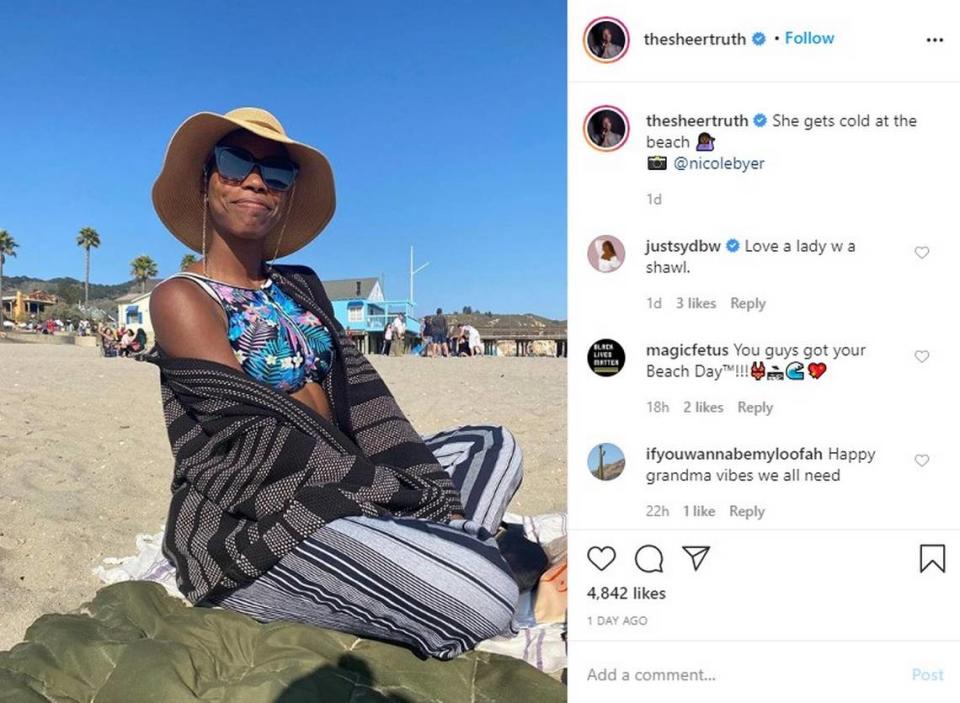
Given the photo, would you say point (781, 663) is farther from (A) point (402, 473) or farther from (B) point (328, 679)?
(A) point (402, 473)

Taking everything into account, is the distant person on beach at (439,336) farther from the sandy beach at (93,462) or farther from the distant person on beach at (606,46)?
the distant person on beach at (606,46)

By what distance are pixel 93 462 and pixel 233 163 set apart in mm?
2732

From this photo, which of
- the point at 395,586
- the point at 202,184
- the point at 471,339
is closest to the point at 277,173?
the point at 202,184

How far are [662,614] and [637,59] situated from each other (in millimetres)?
826

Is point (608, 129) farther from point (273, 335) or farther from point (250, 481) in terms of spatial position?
point (273, 335)

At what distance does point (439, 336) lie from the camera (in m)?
20.1

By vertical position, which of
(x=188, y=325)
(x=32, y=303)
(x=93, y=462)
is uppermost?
(x=32, y=303)

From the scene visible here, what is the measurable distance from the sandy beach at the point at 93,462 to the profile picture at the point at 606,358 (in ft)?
6.92

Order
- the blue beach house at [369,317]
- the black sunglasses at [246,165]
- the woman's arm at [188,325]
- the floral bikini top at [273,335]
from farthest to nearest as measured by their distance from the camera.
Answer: the blue beach house at [369,317], the black sunglasses at [246,165], the floral bikini top at [273,335], the woman's arm at [188,325]

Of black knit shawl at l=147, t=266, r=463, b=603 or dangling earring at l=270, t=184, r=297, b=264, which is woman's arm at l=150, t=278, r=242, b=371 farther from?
dangling earring at l=270, t=184, r=297, b=264

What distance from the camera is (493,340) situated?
33.7 m

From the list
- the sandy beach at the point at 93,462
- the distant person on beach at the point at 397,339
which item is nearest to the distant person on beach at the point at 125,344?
the distant person on beach at the point at 397,339

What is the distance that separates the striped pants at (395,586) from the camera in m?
1.99

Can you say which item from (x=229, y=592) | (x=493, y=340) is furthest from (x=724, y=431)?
(x=493, y=340)
